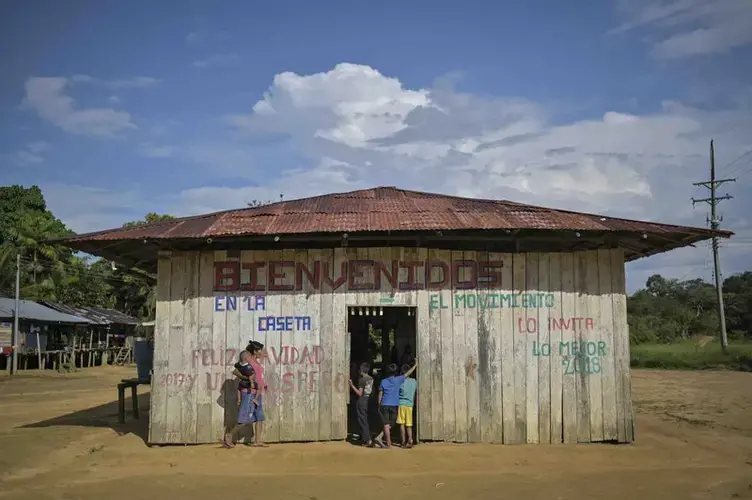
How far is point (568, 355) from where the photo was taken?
962 centimetres

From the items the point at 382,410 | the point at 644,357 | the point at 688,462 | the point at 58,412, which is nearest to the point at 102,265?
the point at 58,412

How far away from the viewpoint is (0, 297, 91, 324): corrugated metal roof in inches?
1130

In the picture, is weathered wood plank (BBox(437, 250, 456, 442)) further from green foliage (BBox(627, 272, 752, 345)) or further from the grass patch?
green foliage (BBox(627, 272, 752, 345))

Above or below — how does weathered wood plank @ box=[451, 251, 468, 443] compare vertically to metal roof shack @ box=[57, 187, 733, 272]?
below

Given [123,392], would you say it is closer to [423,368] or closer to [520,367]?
[423,368]

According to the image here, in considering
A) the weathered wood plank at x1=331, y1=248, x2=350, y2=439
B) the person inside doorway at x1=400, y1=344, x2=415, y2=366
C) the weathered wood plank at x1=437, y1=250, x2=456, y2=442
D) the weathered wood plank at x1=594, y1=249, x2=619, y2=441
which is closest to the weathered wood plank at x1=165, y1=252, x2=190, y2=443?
the weathered wood plank at x1=331, y1=248, x2=350, y2=439

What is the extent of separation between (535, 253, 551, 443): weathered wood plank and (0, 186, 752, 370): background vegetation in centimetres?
2217

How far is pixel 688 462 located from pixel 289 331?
6.19 meters

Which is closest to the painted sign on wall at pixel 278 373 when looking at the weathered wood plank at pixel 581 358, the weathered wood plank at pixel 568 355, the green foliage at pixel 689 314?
the weathered wood plank at pixel 568 355

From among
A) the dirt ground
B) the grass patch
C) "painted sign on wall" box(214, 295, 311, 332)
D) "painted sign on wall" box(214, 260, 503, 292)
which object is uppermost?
"painted sign on wall" box(214, 260, 503, 292)

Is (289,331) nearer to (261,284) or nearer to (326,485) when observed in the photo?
(261,284)

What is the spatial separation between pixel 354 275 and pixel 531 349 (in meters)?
3.10

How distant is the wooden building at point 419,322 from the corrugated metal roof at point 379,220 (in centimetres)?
7

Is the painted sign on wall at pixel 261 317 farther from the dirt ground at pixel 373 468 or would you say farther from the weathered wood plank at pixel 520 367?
the weathered wood plank at pixel 520 367
